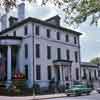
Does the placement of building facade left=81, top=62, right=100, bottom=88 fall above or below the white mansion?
below

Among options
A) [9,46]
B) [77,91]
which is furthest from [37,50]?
[77,91]

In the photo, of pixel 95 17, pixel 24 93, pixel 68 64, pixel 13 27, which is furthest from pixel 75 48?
pixel 95 17

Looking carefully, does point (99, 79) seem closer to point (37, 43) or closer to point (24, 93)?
point (37, 43)

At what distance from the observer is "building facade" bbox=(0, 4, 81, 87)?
4353cm

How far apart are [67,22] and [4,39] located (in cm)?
3403

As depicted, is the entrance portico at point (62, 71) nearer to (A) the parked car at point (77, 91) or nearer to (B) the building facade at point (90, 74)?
(B) the building facade at point (90, 74)

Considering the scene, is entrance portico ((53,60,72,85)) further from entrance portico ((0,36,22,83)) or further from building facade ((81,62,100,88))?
building facade ((81,62,100,88))

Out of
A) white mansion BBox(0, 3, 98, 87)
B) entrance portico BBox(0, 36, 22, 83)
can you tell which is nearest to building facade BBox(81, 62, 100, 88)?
white mansion BBox(0, 3, 98, 87)

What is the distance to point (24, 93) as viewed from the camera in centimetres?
3844

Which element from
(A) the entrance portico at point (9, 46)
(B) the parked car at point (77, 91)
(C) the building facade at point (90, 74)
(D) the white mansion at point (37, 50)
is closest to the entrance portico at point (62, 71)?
(D) the white mansion at point (37, 50)

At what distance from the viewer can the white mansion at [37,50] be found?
4356 centimetres

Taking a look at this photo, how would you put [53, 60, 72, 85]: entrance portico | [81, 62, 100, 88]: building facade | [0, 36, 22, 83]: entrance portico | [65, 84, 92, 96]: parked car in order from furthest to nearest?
[81, 62, 100, 88]: building facade → [53, 60, 72, 85]: entrance portico → [0, 36, 22, 83]: entrance portico → [65, 84, 92, 96]: parked car

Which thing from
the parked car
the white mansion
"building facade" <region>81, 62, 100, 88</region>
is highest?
the white mansion

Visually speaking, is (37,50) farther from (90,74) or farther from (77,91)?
(90,74)
